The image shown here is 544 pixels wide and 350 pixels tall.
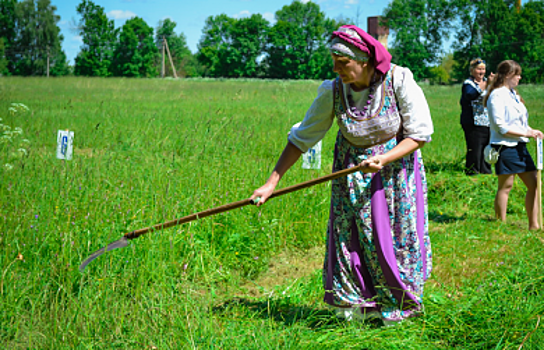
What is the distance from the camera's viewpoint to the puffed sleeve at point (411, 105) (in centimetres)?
251

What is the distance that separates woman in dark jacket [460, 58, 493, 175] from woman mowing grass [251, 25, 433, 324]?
177 inches

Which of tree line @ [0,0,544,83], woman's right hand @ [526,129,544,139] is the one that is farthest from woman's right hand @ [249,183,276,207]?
tree line @ [0,0,544,83]

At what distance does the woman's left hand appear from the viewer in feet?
7.86

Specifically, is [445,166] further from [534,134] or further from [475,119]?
[534,134]

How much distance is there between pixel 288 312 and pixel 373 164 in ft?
4.12

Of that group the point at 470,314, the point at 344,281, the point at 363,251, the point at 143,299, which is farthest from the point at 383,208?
the point at 143,299

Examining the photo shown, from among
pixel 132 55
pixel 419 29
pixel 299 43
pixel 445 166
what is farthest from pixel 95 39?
pixel 445 166

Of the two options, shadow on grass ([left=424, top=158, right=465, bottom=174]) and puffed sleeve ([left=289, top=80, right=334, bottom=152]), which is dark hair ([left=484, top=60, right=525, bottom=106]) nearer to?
shadow on grass ([left=424, top=158, right=465, bottom=174])

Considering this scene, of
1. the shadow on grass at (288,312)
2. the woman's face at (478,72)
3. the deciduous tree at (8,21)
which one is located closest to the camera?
the shadow on grass at (288,312)

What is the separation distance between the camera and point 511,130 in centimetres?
480

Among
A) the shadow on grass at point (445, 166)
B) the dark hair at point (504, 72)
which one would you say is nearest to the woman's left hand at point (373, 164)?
the dark hair at point (504, 72)

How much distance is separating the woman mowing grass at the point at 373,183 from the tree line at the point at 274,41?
3755 centimetres

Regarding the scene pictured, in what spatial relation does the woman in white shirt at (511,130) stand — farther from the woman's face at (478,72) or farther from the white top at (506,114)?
the woman's face at (478,72)

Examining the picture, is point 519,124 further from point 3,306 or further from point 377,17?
point 3,306
